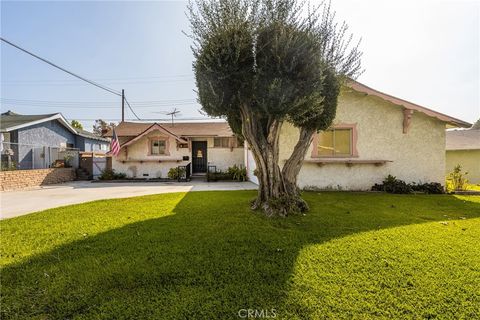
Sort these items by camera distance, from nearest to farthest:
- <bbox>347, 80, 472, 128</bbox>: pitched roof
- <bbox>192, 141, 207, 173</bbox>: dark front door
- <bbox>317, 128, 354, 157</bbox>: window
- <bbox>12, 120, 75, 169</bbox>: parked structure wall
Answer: <bbox>347, 80, 472, 128</bbox>: pitched roof
<bbox>317, 128, 354, 157</bbox>: window
<bbox>12, 120, 75, 169</bbox>: parked structure wall
<bbox>192, 141, 207, 173</bbox>: dark front door

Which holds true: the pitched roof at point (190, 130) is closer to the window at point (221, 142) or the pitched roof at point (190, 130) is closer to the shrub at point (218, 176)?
the window at point (221, 142)

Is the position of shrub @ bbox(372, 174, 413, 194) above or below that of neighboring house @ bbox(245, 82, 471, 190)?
below

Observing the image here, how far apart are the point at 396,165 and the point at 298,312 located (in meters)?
9.24

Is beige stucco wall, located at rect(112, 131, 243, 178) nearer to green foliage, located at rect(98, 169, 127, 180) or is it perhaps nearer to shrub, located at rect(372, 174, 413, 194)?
green foliage, located at rect(98, 169, 127, 180)

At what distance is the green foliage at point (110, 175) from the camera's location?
1455cm

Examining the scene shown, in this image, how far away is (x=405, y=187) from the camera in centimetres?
851

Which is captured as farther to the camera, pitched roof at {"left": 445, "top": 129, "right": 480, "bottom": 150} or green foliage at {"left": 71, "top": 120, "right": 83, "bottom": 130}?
green foliage at {"left": 71, "top": 120, "right": 83, "bottom": 130}

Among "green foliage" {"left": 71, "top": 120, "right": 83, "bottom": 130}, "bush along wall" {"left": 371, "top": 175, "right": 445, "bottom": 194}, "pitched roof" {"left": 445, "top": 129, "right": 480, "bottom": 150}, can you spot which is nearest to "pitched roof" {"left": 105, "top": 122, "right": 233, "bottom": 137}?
"bush along wall" {"left": 371, "top": 175, "right": 445, "bottom": 194}

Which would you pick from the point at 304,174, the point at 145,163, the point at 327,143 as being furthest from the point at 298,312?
the point at 145,163

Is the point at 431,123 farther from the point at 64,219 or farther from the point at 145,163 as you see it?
the point at 145,163

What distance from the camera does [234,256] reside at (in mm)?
3074

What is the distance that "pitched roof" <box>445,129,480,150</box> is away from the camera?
591 inches

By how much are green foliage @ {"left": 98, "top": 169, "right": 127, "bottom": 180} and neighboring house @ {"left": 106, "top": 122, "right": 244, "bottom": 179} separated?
1.21 ft

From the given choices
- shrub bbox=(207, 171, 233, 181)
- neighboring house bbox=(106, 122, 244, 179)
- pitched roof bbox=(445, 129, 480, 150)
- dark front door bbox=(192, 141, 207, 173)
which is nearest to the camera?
shrub bbox=(207, 171, 233, 181)
